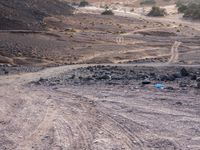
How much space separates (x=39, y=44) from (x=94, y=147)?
19.3m

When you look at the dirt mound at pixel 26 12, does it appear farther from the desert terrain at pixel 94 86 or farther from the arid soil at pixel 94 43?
the arid soil at pixel 94 43

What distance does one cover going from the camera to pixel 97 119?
12992 millimetres

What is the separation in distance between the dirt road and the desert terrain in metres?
0.02

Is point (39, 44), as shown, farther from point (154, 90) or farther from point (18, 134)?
point (18, 134)

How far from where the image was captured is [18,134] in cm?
1198

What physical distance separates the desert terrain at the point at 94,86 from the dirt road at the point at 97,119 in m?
0.02

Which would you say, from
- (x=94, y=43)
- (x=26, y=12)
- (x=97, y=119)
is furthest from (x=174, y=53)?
(x=97, y=119)

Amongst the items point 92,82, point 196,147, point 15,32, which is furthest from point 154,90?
point 15,32

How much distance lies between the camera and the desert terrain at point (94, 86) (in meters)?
11.6

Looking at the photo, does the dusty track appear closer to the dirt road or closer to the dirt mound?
the dirt mound

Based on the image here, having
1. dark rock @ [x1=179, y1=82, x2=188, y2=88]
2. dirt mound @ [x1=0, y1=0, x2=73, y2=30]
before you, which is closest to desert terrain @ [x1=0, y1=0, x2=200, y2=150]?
dark rock @ [x1=179, y1=82, x2=188, y2=88]

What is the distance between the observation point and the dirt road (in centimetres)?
1117

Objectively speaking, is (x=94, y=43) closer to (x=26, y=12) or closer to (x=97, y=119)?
(x=26, y=12)

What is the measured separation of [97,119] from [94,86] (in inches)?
180
